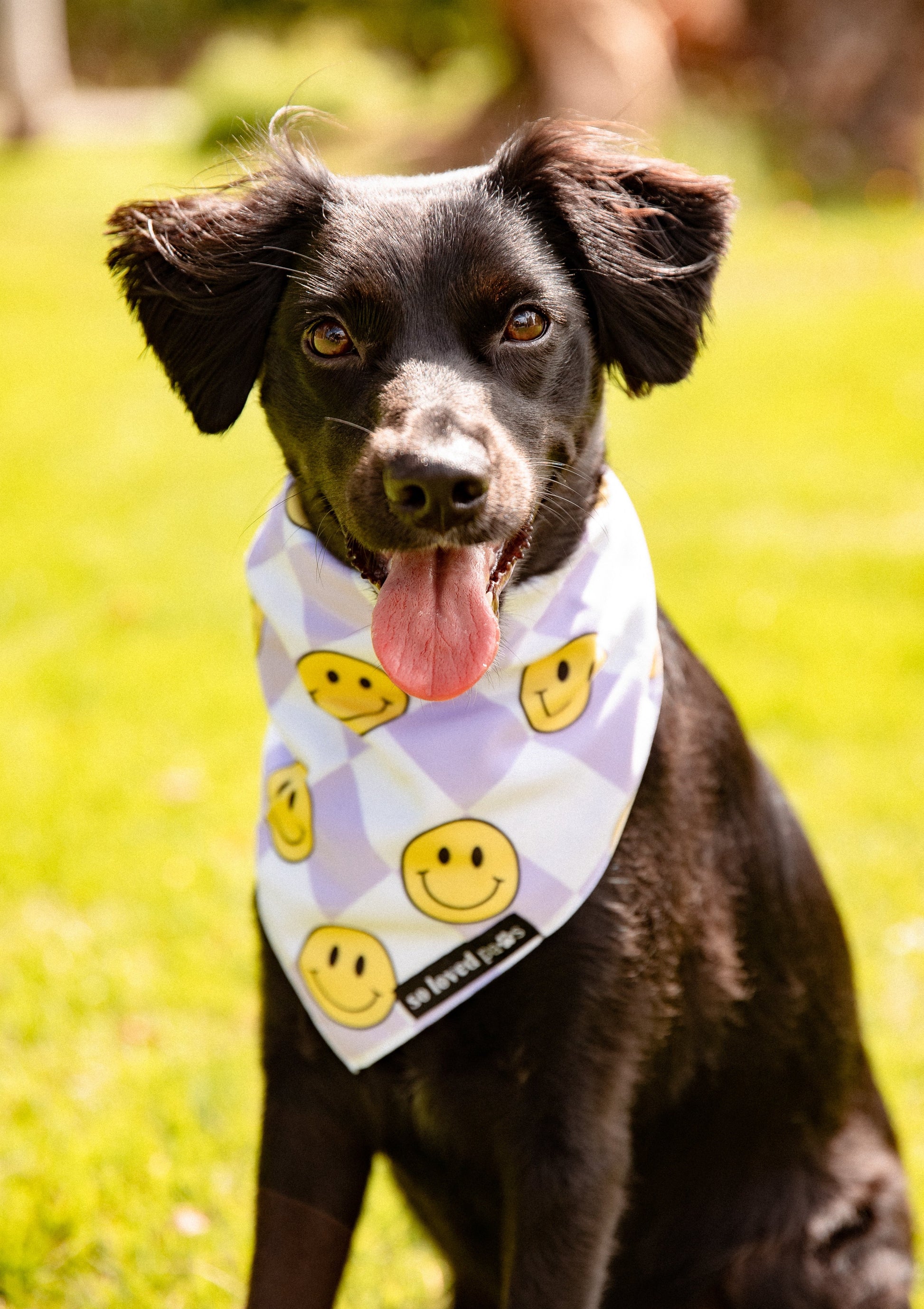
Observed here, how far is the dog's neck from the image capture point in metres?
2.14

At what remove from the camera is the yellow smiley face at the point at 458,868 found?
2.09 m

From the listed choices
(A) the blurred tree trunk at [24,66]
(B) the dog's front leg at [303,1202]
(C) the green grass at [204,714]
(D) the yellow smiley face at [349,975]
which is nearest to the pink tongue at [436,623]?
(D) the yellow smiley face at [349,975]

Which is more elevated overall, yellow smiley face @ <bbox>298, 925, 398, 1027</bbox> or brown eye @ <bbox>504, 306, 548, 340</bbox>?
brown eye @ <bbox>504, 306, 548, 340</bbox>

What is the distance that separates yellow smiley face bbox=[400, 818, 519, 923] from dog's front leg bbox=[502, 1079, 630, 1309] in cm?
32

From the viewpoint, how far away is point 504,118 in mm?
Answer: 12297

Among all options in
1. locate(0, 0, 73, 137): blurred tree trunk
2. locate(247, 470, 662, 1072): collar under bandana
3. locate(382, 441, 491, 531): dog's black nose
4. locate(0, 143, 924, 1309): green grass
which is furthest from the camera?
locate(0, 0, 73, 137): blurred tree trunk

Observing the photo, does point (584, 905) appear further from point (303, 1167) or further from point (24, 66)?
point (24, 66)

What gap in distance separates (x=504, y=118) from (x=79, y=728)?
952 centimetres

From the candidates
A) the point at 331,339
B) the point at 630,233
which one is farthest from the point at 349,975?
the point at 630,233

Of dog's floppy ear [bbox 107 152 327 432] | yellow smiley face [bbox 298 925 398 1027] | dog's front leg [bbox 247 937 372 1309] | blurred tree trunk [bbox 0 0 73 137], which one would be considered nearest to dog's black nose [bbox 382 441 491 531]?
dog's floppy ear [bbox 107 152 327 432]

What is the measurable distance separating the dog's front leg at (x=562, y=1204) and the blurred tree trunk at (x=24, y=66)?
49.7 ft

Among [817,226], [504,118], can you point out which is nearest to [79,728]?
[817,226]

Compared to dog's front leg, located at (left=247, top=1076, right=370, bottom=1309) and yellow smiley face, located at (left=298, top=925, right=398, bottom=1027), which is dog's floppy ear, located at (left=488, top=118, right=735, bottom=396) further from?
dog's front leg, located at (left=247, top=1076, right=370, bottom=1309)

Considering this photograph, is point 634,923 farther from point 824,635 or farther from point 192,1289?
point 824,635
